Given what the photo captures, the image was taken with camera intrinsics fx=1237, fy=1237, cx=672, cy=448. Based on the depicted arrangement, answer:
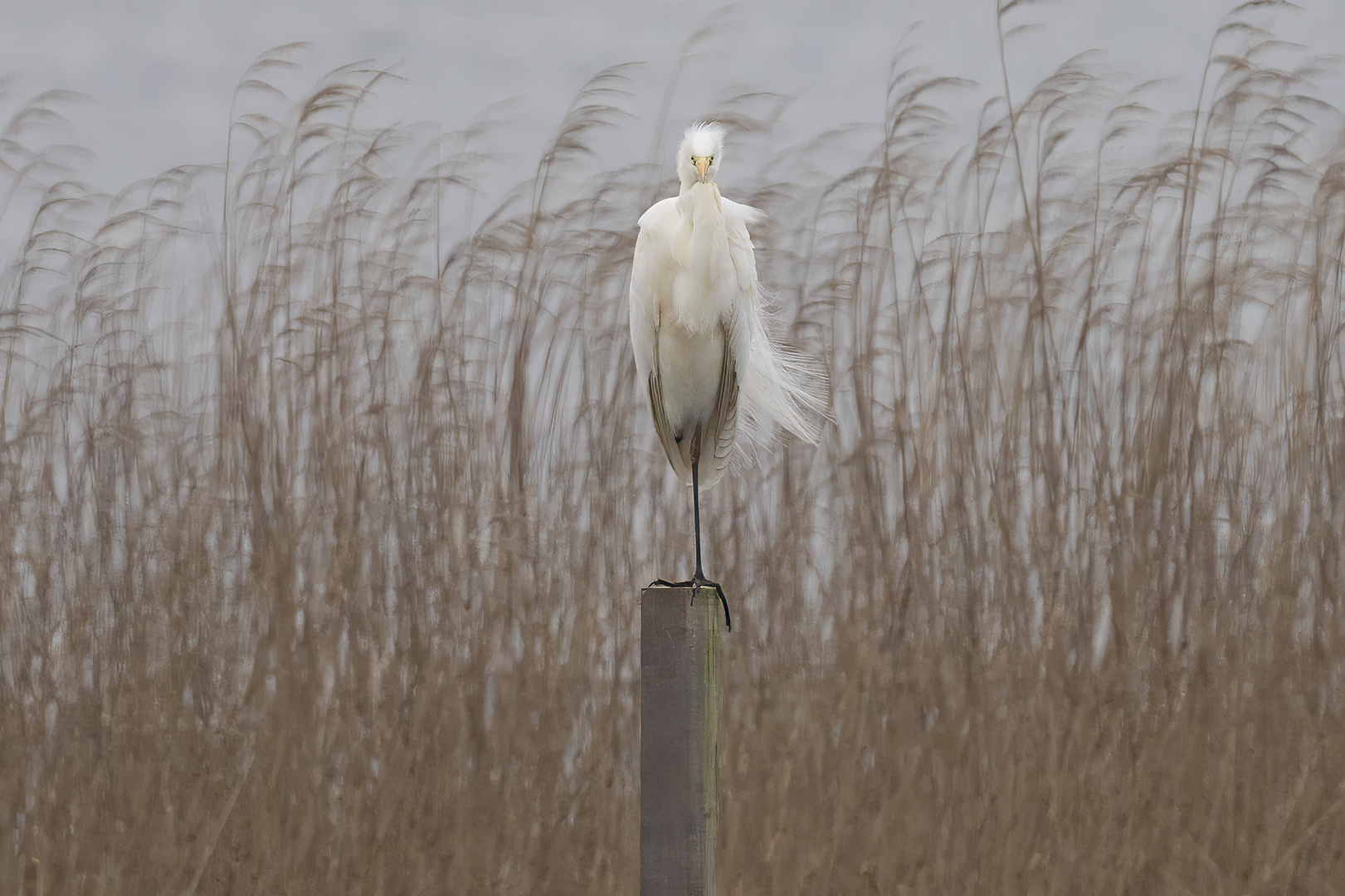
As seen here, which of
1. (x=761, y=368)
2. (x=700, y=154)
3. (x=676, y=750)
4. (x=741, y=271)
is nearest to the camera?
(x=676, y=750)

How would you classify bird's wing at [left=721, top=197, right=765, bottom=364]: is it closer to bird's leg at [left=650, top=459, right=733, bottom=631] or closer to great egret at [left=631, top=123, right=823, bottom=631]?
great egret at [left=631, top=123, right=823, bottom=631]

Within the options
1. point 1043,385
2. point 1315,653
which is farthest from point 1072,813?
point 1043,385

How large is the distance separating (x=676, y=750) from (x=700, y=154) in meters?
1.10

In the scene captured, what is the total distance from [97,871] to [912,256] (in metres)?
2.35

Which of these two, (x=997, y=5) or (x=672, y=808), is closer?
(x=672, y=808)

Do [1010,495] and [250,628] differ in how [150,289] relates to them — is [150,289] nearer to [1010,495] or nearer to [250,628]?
[250,628]

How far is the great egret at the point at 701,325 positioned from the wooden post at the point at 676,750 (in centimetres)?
40

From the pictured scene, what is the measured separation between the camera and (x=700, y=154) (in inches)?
91.0

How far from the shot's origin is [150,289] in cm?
309

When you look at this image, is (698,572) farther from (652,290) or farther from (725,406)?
(652,290)

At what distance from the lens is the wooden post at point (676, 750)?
1.87 m

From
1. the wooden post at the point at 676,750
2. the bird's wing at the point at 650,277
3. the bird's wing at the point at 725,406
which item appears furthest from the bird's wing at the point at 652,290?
the wooden post at the point at 676,750

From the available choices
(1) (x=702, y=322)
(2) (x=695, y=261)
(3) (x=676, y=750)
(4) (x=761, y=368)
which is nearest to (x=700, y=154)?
(2) (x=695, y=261)

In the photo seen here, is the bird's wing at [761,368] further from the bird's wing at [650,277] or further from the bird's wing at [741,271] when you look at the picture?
the bird's wing at [650,277]
